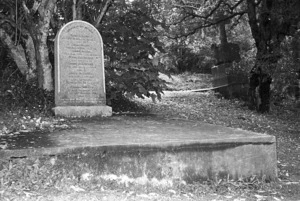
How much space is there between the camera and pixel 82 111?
7.65 metres

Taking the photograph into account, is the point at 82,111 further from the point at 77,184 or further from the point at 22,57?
the point at 77,184

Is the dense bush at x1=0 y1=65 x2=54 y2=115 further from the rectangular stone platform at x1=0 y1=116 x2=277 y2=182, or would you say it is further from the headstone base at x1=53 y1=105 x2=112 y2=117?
the rectangular stone platform at x1=0 y1=116 x2=277 y2=182

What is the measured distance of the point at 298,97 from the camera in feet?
55.7

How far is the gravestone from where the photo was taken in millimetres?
7609

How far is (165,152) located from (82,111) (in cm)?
346

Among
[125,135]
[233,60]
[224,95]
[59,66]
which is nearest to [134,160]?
[125,135]

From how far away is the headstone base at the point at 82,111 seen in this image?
7.43 meters

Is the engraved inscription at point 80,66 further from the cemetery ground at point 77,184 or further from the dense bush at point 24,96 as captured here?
the cemetery ground at point 77,184

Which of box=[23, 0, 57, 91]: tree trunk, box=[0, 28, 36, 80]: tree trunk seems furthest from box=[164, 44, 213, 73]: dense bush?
box=[23, 0, 57, 91]: tree trunk

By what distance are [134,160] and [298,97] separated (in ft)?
47.2

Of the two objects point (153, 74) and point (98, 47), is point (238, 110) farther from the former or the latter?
point (98, 47)

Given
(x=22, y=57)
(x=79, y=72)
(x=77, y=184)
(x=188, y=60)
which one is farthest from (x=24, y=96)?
(x=188, y=60)

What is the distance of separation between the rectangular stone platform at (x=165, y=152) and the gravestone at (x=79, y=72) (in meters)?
2.26

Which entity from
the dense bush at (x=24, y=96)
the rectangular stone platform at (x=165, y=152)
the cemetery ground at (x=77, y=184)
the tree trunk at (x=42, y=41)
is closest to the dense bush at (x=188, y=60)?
the tree trunk at (x=42, y=41)
